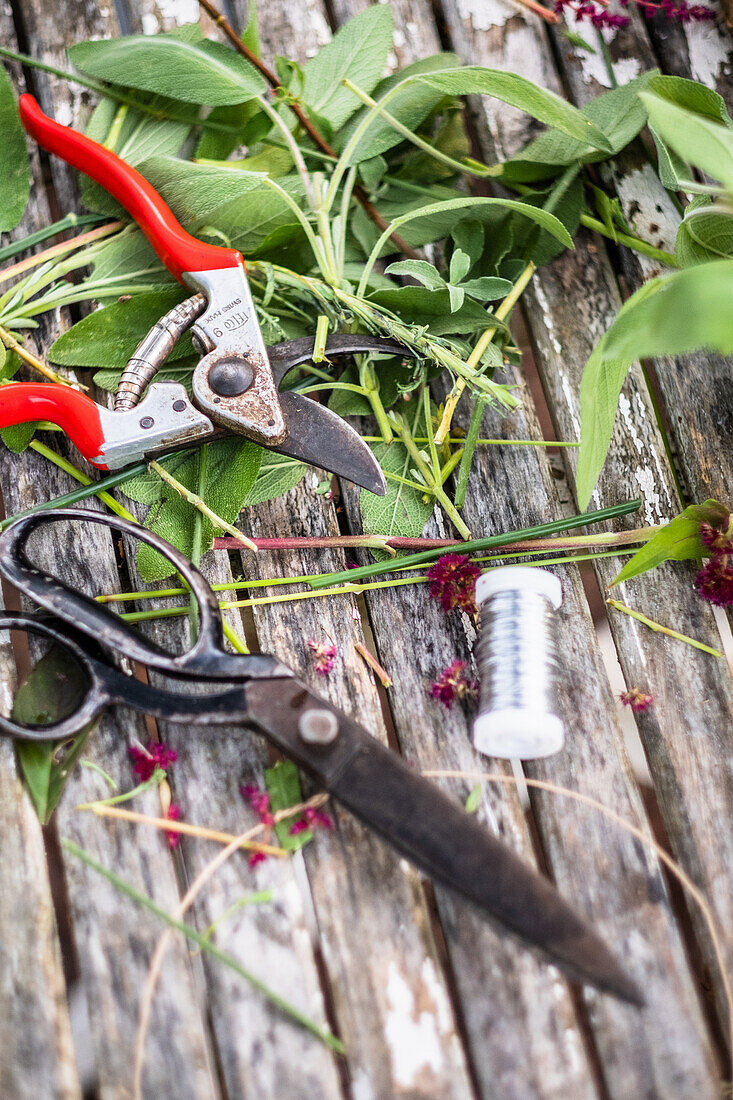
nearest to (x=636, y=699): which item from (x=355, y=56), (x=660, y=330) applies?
(x=660, y=330)

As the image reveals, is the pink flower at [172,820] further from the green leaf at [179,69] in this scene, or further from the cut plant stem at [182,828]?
the green leaf at [179,69]

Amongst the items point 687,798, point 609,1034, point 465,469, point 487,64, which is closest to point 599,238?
point 487,64

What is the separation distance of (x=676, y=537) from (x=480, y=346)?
0.32 m

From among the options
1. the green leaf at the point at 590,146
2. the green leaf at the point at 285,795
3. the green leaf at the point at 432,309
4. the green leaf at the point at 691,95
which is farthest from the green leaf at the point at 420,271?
the green leaf at the point at 285,795

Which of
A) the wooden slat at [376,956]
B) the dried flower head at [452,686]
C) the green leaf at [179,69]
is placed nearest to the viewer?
the wooden slat at [376,956]

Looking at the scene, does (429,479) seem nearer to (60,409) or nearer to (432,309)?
(432,309)

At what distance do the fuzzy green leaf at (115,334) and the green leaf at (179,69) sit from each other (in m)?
0.26

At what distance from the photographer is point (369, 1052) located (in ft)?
2.60

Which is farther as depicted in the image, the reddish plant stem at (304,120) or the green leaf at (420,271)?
the reddish plant stem at (304,120)

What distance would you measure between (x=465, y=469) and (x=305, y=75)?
585 mm

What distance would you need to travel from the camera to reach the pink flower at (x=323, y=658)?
0.94m

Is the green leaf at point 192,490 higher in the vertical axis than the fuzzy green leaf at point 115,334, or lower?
→ lower

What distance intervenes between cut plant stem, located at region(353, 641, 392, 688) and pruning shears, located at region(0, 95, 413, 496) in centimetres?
18

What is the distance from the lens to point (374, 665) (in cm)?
94
